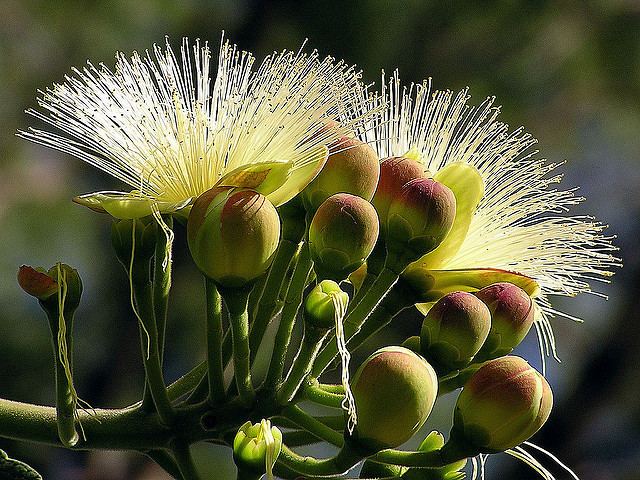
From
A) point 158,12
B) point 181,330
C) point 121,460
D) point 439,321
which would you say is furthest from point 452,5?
point 439,321

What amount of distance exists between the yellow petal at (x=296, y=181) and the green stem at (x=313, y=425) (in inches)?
10.6

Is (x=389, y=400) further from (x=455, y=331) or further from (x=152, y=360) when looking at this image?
(x=152, y=360)

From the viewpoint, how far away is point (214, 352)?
1255 mm

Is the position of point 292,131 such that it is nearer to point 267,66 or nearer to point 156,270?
point 267,66

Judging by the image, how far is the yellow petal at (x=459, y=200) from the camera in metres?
1.51

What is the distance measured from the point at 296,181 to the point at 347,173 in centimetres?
10

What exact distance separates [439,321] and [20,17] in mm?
4169

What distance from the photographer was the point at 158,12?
15.6ft

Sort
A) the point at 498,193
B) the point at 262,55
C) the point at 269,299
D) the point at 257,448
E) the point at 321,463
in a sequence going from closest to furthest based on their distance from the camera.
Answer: the point at 257,448, the point at 321,463, the point at 269,299, the point at 498,193, the point at 262,55

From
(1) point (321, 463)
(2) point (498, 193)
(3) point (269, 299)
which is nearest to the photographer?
(1) point (321, 463)

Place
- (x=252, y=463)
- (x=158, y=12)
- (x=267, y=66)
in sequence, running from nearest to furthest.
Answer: (x=252, y=463)
(x=267, y=66)
(x=158, y=12)

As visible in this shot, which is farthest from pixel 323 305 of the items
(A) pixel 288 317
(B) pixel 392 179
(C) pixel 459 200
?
(C) pixel 459 200

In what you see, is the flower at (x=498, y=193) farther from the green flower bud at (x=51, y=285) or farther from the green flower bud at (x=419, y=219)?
the green flower bud at (x=51, y=285)

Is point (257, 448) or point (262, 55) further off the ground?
point (262, 55)
